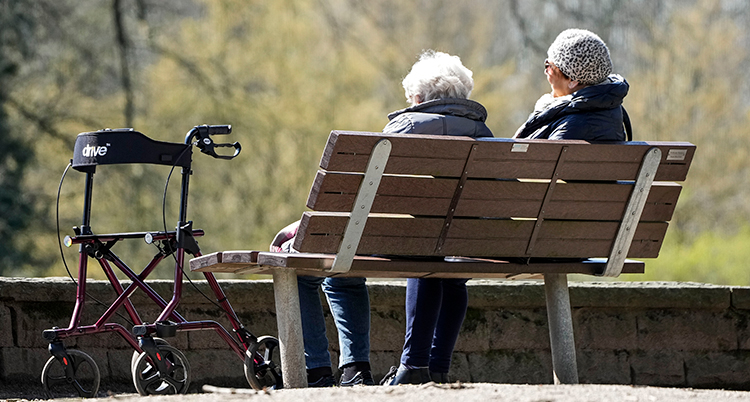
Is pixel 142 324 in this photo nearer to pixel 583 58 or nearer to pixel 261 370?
pixel 261 370

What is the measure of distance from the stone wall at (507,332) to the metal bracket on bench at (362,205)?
1490mm

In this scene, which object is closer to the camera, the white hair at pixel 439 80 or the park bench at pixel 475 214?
the park bench at pixel 475 214

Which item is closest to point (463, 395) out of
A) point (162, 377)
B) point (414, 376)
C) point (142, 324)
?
point (414, 376)

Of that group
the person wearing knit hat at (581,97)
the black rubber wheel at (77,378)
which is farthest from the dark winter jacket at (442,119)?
the black rubber wheel at (77,378)

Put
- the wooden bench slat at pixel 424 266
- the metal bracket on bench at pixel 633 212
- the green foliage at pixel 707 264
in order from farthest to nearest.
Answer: the green foliage at pixel 707 264 → the metal bracket on bench at pixel 633 212 → the wooden bench slat at pixel 424 266

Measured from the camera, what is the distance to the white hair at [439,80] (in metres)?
4.14

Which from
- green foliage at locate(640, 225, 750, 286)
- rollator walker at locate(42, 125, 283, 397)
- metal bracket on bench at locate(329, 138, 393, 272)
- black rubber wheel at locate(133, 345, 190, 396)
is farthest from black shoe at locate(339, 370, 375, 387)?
green foliage at locate(640, 225, 750, 286)

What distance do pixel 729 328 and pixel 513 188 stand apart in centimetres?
206

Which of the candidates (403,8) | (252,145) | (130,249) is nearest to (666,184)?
(130,249)

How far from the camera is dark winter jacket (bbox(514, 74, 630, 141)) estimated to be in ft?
12.8

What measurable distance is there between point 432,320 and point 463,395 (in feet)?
2.98

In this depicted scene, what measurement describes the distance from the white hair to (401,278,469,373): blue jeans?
0.76 meters

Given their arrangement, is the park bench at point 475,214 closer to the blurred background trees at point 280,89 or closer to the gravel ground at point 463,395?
the gravel ground at point 463,395

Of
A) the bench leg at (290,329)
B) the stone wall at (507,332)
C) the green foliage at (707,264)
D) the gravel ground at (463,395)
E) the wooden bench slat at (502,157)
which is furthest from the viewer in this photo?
the green foliage at (707,264)
